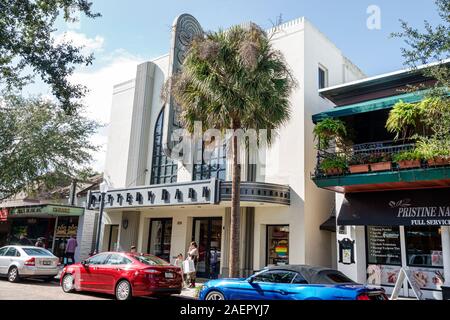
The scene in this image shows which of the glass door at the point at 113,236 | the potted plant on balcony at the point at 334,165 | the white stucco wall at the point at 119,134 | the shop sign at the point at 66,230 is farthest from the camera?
the shop sign at the point at 66,230

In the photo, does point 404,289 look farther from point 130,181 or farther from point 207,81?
point 130,181

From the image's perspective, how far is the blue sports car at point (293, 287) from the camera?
307 inches

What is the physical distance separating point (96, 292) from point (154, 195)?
5.87 m

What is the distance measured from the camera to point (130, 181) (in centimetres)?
2262

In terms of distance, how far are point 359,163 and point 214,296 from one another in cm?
697

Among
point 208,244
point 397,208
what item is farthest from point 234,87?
point 208,244

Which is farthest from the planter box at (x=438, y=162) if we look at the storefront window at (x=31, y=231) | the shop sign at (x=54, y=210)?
the storefront window at (x=31, y=231)

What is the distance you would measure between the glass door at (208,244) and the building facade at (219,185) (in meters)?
0.05

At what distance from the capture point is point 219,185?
1578 cm

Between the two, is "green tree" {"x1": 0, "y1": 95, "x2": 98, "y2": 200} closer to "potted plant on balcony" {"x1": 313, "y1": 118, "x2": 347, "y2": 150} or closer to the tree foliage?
the tree foliage

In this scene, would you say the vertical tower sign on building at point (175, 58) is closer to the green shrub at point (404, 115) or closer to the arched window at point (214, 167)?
the arched window at point (214, 167)

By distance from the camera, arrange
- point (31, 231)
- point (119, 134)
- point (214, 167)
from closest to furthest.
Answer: point (214, 167) → point (119, 134) → point (31, 231)

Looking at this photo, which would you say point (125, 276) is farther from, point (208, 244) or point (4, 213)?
point (4, 213)

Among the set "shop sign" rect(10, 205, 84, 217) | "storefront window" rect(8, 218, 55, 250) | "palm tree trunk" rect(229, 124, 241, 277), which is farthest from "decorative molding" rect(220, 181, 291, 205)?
"storefront window" rect(8, 218, 55, 250)
